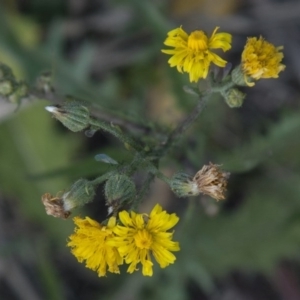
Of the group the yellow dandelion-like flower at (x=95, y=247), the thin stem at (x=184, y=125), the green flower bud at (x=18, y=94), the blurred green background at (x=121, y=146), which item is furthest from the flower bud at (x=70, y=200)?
the blurred green background at (x=121, y=146)

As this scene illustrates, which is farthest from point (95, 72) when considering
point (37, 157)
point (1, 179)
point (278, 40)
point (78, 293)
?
point (78, 293)

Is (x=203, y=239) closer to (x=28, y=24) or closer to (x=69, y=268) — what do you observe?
(x=69, y=268)

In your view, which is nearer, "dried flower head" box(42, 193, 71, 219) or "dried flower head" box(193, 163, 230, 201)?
"dried flower head" box(193, 163, 230, 201)

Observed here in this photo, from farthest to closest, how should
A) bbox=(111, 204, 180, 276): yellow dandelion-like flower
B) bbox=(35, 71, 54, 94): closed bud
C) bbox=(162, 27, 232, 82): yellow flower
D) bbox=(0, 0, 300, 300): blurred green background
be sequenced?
bbox=(0, 0, 300, 300): blurred green background → bbox=(35, 71, 54, 94): closed bud → bbox=(162, 27, 232, 82): yellow flower → bbox=(111, 204, 180, 276): yellow dandelion-like flower

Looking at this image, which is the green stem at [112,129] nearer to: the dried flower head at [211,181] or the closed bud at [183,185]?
the closed bud at [183,185]

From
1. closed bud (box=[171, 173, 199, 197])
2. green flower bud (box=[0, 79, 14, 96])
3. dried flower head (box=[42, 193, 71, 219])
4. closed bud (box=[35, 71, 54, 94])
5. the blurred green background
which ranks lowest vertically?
the blurred green background

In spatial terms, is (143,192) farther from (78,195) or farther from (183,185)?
(78,195)

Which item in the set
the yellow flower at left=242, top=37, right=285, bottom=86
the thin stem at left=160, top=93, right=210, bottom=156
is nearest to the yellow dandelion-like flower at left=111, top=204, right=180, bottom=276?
the thin stem at left=160, top=93, right=210, bottom=156

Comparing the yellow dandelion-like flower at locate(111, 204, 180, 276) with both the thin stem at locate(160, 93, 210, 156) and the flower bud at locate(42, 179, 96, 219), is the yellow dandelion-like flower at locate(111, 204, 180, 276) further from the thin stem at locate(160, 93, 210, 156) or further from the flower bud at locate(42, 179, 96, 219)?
the thin stem at locate(160, 93, 210, 156)

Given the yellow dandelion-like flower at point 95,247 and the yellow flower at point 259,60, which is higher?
the yellow flower at point 259,60
